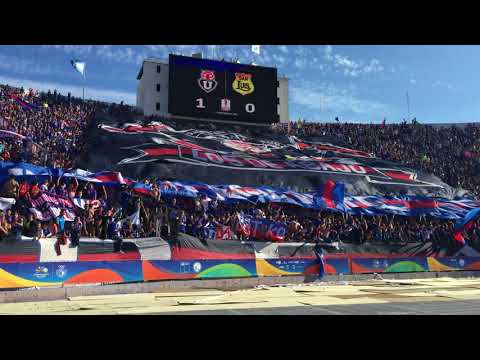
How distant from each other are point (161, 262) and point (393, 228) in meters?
15.5

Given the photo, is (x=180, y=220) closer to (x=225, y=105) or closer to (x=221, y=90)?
(x=225, y=105)

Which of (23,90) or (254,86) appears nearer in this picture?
(23,90)

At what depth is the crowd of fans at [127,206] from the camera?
17.5 metres

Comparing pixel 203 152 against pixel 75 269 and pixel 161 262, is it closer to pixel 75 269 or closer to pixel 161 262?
pixel 161 262

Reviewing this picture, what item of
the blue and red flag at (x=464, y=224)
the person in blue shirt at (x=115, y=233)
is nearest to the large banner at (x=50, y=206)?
the person in blue shirt at (x=115, y=233)

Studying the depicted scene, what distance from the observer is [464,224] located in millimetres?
27391

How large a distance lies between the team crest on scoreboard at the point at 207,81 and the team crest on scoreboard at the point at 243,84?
261cm

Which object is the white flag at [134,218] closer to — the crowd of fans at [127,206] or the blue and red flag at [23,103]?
the crowd of fans at [127,206]

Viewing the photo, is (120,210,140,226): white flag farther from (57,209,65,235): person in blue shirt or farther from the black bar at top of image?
the black bar at top of image

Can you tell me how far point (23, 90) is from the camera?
40.2 m

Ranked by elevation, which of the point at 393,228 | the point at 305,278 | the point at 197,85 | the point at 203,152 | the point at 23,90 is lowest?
the point at 305,278

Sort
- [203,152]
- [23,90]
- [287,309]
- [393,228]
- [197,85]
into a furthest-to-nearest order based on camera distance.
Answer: [197,85], [23,90], [203,152], [393,228], [287,309]

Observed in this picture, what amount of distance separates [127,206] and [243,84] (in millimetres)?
34350
